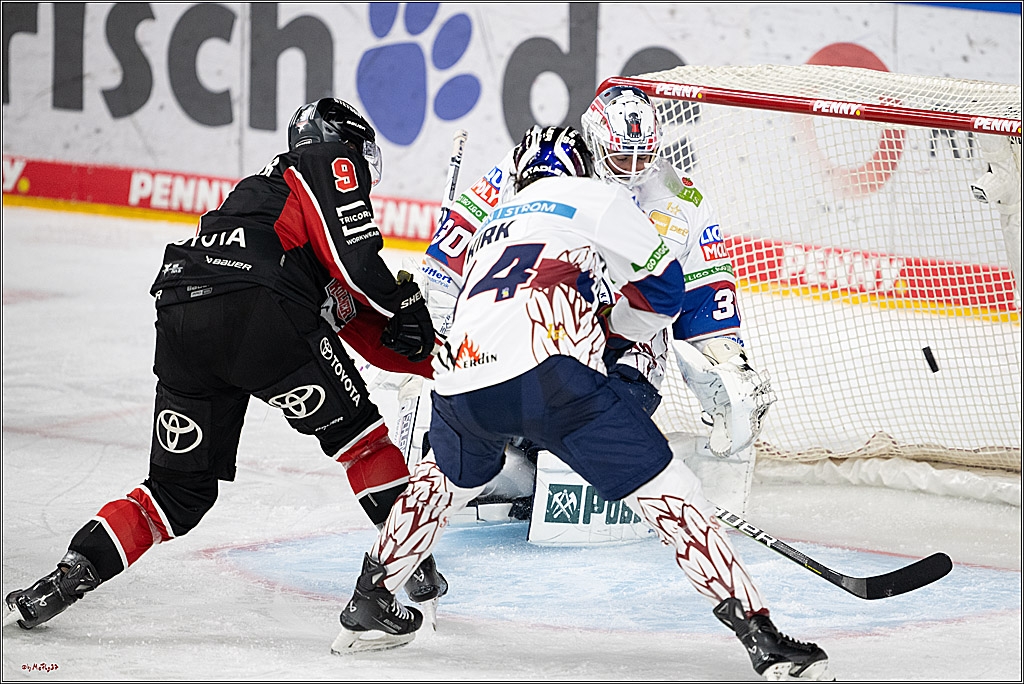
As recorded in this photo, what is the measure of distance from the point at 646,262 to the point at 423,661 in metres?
0.92

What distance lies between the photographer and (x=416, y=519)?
2.45 meters

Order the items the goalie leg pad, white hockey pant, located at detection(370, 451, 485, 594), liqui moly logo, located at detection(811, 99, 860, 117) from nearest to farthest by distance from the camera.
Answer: white hockey pant, located at detection(370, 451, 485, 594)
the goalie leg pad
liqui moly logo, located at detection(811, 99, 860, 117)

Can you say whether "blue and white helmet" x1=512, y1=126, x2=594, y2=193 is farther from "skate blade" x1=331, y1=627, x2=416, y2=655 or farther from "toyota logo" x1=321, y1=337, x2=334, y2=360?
"skate blade" x1=331, y1=627, x2=416, y2=655

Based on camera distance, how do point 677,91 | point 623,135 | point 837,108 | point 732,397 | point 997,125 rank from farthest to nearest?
point 677,91, point 837,108, point 997,125, point 732,397, point 623,135

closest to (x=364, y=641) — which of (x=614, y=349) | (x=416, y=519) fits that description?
(x=416, y=519)

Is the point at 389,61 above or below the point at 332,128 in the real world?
above

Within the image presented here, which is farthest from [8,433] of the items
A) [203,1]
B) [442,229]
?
[203,1]

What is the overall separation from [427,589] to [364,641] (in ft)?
0.63

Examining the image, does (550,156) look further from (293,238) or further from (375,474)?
(375,474)

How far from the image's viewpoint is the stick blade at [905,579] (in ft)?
8.66

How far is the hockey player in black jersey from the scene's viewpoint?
8.28 ft

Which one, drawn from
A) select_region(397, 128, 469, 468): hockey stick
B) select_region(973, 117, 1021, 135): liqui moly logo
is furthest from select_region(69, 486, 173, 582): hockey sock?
select_region(973, 117, 1021, 135): liqui moly logo

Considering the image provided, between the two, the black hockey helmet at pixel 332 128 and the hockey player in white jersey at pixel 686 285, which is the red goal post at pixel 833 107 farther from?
the black hockey helmet at pixel 332 128

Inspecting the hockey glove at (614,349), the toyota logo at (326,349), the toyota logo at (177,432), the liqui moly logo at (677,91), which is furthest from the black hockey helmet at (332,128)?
the liqui moly logo at (677,91)
